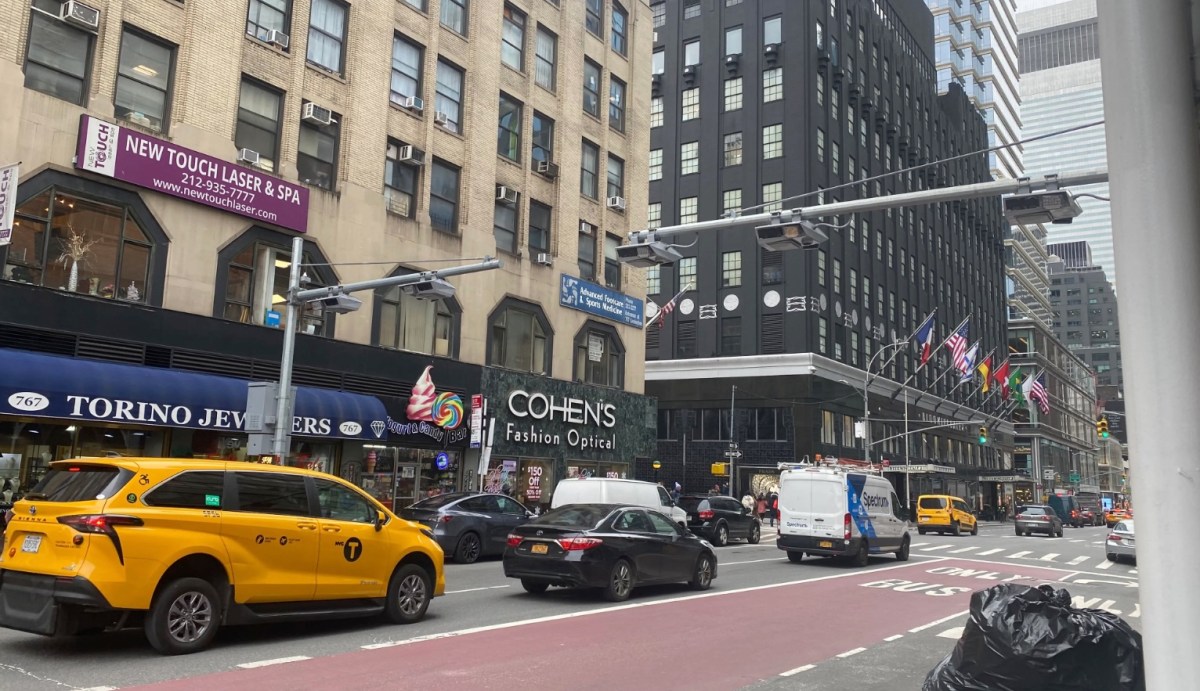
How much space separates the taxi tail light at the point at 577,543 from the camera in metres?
13.3

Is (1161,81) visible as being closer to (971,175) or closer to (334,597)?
(334,597)

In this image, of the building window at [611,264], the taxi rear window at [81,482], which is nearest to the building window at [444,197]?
the building window at [611,264]

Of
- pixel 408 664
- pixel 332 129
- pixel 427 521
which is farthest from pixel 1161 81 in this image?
pixel 332 129

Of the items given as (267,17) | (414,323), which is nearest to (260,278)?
(414,323)

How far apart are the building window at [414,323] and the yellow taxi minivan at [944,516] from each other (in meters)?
26.1

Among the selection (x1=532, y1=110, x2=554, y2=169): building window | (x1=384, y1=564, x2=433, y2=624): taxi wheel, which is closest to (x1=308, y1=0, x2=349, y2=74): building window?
(x1=532, y1=110, x2=554, y2=169): building window

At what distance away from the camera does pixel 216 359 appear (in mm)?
21359

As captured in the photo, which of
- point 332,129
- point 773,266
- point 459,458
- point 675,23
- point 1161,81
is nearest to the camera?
point 1161,81

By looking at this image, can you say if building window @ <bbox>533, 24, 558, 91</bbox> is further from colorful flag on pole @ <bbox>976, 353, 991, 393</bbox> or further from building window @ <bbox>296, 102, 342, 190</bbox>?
colorful flag on pole @ <bbox>976, 353, 991, 393</bbox>

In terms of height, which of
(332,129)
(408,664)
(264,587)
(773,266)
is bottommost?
(408,664)

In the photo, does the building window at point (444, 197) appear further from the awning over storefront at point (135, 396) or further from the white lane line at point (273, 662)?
the white lane line at point (273, 662)

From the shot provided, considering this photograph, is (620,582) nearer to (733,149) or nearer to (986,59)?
(733,149)

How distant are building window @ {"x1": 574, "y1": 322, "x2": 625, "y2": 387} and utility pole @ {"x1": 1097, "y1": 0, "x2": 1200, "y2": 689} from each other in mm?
29955

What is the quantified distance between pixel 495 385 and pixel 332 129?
934 centimetres
